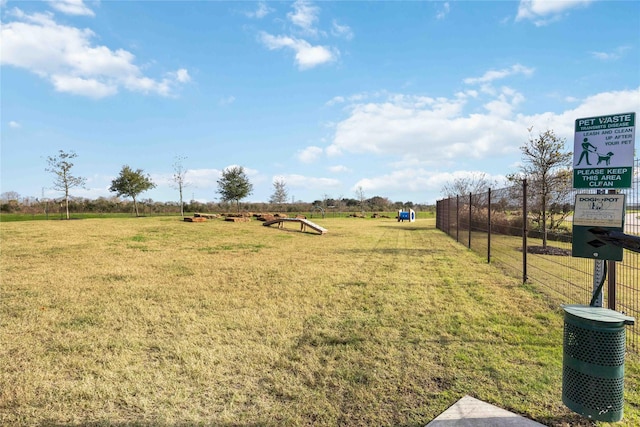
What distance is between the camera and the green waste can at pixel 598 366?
222 centimetres

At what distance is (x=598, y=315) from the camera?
2.33m

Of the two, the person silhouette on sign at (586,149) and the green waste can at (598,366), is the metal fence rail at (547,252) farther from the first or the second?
the green waste can at (598,366)

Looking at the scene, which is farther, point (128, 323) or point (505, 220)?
point (505, 220)

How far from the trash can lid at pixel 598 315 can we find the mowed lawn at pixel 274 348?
744mm

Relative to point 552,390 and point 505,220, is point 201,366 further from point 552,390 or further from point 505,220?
point 505,220

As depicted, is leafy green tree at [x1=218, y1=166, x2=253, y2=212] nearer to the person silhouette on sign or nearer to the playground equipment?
the playground equipment

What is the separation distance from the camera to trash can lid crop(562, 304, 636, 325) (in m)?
2.22

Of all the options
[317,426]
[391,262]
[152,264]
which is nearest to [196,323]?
[317,426]

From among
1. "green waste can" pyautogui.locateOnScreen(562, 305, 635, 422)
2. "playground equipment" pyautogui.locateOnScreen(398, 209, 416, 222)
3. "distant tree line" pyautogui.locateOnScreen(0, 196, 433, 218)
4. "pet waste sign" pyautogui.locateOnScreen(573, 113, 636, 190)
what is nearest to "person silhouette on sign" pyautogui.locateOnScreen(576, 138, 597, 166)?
"pet waste sign" pyautogui.locateOnScreen(573, 113, 636, 190)

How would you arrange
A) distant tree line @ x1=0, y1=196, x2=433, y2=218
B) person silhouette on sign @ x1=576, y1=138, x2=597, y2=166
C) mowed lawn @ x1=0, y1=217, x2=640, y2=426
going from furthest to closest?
distant tree line @ x1=0, y1=196, x2=433, y2=218
person silhouette on sign @ x1=576, y1=138, x2=597, y2=166
mowed lawn @ x1=0, y1=217, x2=640, y2=426

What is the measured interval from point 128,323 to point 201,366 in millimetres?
1757

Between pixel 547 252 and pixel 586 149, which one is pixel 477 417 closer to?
pixel 586 149

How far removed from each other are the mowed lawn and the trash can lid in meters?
0.74

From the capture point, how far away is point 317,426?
7.80 feet
